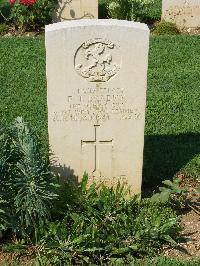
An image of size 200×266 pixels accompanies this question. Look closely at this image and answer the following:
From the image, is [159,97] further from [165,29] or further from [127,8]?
[127,8]

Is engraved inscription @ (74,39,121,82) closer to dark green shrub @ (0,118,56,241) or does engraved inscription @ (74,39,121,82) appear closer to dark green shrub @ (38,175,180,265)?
dark green shrub @ (0,118,56,241)

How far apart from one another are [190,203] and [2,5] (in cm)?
822

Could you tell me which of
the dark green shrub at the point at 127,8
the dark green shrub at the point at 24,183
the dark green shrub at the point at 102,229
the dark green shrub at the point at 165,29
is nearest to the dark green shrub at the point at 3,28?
the dark green shrub at the point at 127,8

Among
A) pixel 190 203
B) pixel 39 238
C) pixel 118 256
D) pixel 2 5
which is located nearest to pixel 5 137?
pixel 39 238

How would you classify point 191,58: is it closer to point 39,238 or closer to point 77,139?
point 77,139

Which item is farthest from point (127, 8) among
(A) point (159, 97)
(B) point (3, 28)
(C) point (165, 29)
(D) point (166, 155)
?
(D) point (166, 155)

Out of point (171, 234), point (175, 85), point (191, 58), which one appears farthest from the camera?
point (191, 58)

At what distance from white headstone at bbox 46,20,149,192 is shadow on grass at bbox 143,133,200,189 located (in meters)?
0.49

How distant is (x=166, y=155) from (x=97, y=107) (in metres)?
1.48

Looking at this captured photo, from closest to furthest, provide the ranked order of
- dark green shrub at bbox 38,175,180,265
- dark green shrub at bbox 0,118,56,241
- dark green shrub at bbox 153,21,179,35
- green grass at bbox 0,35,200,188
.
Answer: dark green shrub at bbox 0,118,56,241, dark green shrub at bbox 38,175,180,265, green grass at bbox 0,35,200,188, dark green shrub at bbox 153,21,179,35

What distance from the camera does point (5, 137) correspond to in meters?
4.66

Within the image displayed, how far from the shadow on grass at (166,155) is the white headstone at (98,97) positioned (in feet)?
1.62

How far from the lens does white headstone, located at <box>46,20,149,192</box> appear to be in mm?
4711

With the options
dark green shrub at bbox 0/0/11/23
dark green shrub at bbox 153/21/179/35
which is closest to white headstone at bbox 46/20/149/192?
dark green shrub at bbox 153/21/179/35
